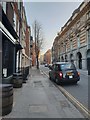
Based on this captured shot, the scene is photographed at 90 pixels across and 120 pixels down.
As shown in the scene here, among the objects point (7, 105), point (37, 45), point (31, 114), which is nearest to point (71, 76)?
point (31, 114)

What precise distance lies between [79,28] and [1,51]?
28853mm

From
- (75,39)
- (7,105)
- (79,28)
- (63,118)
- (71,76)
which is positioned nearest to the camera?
(7,105)

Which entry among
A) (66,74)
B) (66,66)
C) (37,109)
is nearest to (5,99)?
(37,109)

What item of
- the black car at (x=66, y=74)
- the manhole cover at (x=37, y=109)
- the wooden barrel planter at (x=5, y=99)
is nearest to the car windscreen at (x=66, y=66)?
the black car at (x=66, y=74)

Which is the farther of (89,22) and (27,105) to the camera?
(89,22)

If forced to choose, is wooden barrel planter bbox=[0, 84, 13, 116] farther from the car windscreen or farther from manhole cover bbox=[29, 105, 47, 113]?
the car windscreen

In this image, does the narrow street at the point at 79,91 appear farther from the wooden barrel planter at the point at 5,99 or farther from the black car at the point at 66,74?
the wooden barrel planter at the point at 5,99

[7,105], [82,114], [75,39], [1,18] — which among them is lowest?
[82,114]

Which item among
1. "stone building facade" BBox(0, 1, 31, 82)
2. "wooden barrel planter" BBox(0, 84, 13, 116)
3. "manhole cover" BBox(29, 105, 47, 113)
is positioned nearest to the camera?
"wooden barrel planter" BBox(0, 84, 13, 116)

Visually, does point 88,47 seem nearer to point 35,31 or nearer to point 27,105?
point 35,31

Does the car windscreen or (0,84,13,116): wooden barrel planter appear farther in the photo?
the car windscreen

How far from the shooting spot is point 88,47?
1252 inches

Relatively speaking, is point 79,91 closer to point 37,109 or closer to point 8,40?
point 37,109

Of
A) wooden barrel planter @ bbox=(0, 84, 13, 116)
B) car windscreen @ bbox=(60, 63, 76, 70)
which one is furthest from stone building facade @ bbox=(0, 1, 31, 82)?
wooden barrel planter @ bbox=(0, 84, 13, 116)
